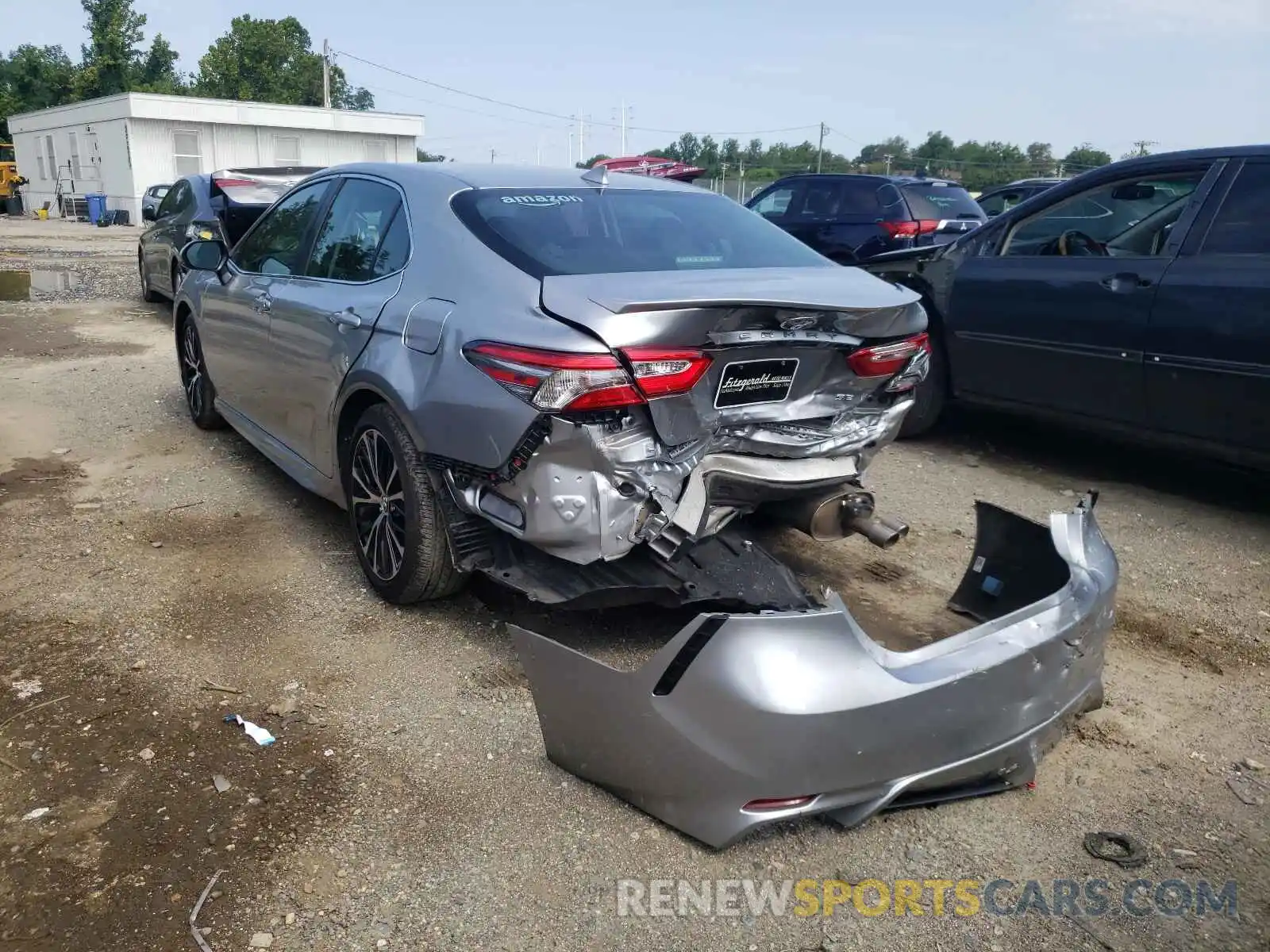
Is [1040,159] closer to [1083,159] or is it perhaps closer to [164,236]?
[1083,159]

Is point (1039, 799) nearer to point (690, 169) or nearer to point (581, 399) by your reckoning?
point (581, 399)

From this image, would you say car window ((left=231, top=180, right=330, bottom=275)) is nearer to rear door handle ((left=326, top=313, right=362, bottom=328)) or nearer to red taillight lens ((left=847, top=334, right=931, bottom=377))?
rear door handle ((left=326, top=313, right=362, bottom=328))

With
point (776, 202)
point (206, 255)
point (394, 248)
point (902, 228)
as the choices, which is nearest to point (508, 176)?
point (394, 248)

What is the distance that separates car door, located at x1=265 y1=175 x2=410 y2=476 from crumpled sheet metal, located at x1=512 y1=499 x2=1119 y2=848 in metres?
1.68

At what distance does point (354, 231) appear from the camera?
417 cm

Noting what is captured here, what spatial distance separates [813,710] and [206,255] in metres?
4.39

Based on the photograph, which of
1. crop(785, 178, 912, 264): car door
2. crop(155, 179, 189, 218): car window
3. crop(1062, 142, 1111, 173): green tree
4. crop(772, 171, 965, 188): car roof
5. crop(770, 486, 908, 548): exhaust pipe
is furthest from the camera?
crop(1062, 142, 1111, 173): green tree

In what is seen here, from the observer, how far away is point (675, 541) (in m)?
3.05

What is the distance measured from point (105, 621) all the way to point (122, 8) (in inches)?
2434

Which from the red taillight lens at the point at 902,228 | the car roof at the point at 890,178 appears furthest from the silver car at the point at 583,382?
the car roof at the point at 890,178

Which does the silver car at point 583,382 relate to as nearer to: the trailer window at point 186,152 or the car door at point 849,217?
the car door at point 849,217

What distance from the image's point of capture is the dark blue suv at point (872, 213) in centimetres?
1120

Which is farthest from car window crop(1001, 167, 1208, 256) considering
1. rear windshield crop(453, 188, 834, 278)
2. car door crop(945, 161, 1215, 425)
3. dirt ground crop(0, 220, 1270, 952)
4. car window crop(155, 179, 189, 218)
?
car window crop(155, 179, 189, 218)

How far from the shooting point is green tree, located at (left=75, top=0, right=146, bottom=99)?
52.6 m
